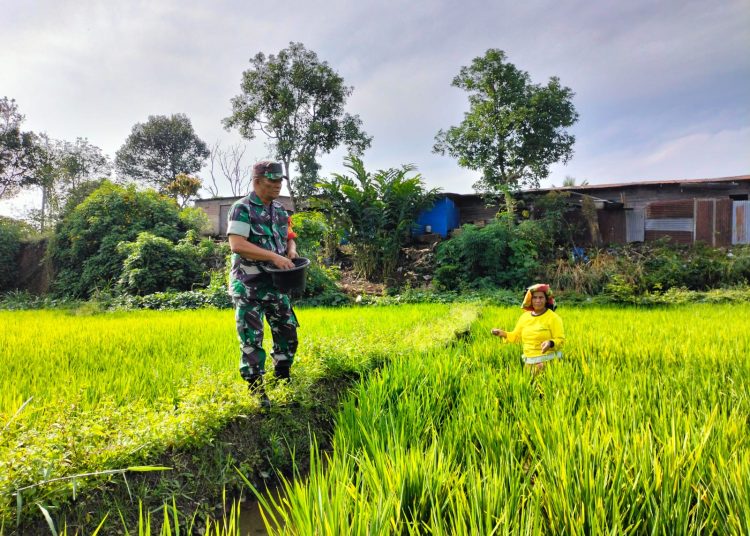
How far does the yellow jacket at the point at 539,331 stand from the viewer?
10.6ft

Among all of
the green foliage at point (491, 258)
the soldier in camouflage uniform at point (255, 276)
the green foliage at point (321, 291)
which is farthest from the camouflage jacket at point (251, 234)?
the green foliage at point (491, 258)

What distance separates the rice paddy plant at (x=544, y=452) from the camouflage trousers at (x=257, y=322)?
69 cm

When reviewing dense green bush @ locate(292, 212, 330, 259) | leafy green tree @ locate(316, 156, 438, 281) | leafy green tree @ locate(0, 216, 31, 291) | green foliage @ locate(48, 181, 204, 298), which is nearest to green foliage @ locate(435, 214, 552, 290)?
leafy green tree @ locate(316, 156, 438, 281)

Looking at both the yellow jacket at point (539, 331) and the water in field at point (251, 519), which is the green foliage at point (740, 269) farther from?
the water in field at point (251, 519)

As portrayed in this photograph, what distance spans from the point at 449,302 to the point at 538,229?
3938mm

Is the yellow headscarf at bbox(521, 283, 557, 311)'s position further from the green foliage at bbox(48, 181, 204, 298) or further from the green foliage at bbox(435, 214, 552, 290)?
the green foliage at bbox(48, 181, 204, 298)

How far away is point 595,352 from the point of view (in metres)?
3.79

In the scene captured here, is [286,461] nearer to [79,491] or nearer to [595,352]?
[79,491]

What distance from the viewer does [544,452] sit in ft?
5.35

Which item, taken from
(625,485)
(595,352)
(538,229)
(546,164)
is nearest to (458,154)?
(546,164)

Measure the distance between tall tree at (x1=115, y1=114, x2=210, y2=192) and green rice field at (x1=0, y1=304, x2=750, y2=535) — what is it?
90.1ft

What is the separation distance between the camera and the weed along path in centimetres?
150

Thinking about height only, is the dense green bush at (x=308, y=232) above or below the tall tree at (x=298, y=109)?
below

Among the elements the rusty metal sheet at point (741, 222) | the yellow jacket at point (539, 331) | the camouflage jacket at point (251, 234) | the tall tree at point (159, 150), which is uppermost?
the tall tree at point (159, 150)
